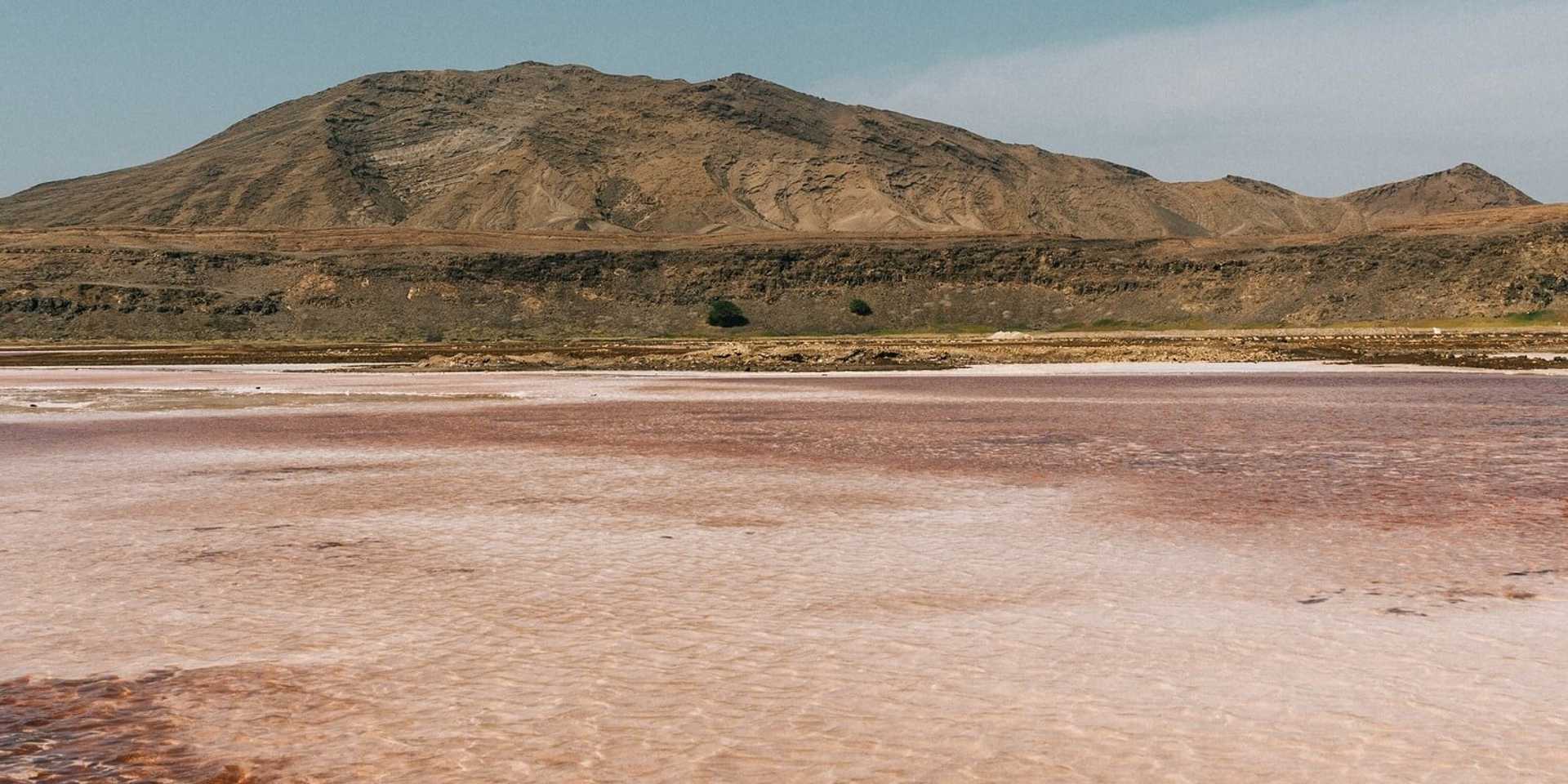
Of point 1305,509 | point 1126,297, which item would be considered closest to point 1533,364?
point 1305,509

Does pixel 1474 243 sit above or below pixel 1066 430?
above

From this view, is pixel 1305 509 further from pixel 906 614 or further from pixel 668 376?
pixel 668 376

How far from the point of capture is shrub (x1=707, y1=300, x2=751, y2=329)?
12544 cm

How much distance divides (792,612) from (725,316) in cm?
11619

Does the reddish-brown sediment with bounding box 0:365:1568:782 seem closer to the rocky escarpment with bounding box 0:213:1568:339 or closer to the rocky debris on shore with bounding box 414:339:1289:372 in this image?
the rocky debris on shore with bounding box 414:339:1289:372

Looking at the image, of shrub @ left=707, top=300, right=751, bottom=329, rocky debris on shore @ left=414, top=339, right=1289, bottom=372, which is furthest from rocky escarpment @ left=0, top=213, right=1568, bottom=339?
rocky debris on shore @ left=414, top=339, right=1289, bottom=372

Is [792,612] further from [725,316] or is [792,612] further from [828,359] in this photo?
[725,316]

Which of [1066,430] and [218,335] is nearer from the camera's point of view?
[1066,430]

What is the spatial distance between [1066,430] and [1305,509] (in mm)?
10732

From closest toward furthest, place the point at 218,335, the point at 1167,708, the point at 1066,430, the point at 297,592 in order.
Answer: the point at 1167,708 → the point at 297,592 → the point at 1066,430 → the point at 218,335

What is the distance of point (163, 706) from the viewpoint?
7766 millimetres

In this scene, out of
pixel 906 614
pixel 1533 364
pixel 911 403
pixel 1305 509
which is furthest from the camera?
pixel 1533 364

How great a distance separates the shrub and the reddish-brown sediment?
337 ft

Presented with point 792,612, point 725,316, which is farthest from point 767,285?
point 792,612
